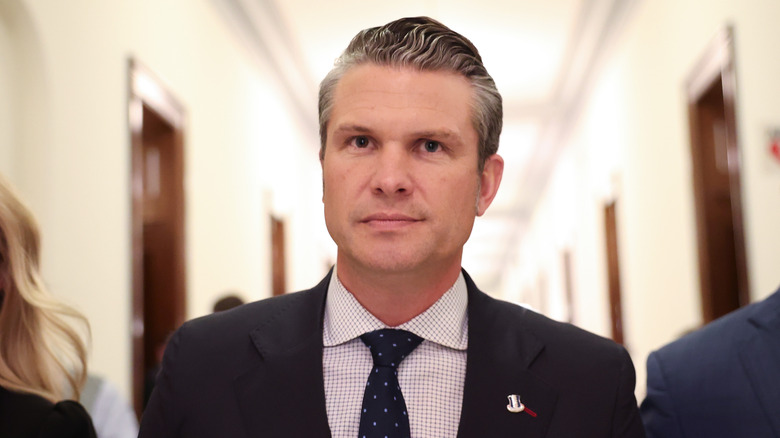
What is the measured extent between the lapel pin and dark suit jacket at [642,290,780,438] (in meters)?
0.41

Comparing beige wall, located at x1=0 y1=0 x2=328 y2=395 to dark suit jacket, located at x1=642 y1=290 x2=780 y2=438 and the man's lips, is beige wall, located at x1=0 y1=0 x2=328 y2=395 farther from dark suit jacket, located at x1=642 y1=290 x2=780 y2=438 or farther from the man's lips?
dark suit jacket, located at x1=642 y1=290 x2=780 y2=438

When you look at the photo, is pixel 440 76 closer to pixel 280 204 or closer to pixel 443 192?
pixel 443 192

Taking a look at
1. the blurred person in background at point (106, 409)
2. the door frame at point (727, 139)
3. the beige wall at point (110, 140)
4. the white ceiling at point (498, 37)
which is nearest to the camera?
the blurred person in background at point (106, 409)

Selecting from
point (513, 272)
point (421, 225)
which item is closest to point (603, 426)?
point (421, 225)

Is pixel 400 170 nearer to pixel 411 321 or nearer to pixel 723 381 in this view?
pixel 411 321

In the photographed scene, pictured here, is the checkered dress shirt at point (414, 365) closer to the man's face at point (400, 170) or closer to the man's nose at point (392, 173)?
the man's face at point (400, 170)

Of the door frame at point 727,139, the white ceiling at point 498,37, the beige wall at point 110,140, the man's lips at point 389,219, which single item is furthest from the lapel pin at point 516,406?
the white ceiling at point 498,37

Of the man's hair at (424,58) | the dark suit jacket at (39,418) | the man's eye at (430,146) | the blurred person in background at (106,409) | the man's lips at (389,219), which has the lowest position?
the blurred person in background at (106,409)

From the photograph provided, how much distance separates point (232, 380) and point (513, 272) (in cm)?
2313

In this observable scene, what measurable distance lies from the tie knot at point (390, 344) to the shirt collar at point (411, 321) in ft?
0.04

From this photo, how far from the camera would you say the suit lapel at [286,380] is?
158 cm

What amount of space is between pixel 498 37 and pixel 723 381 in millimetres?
6919

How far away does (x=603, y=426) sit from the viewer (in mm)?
1590

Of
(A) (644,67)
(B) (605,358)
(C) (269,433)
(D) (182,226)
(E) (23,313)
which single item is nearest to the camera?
(C) (269,433)
